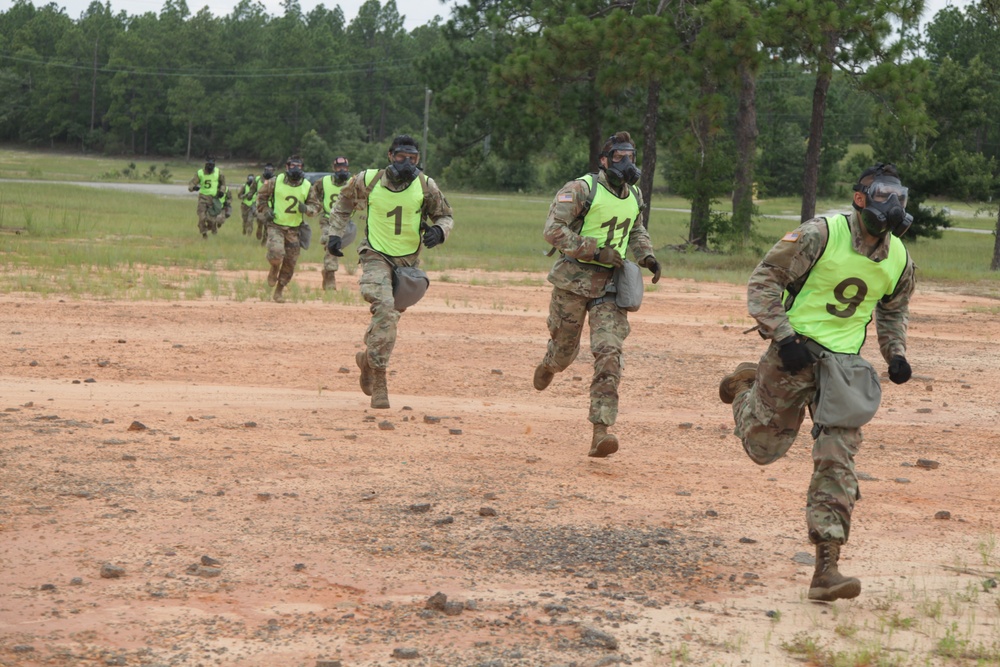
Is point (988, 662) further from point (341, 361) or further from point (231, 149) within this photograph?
point (231, 149)

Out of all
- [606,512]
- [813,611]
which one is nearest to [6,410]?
[606,512]

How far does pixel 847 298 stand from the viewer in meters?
6.25

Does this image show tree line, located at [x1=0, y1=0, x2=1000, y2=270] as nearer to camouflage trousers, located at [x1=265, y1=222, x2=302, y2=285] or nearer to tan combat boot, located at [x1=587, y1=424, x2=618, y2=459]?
camouflage trousers, located at [x1=265, y1=222, x2=302, y2=285]

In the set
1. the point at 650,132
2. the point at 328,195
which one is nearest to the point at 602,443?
the point at 328,195

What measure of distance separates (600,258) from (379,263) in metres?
2.21

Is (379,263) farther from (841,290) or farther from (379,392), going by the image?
(841,290)

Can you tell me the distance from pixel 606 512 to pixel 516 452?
5.42ft

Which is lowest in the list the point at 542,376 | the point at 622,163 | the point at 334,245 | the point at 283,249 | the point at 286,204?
the point at 542,376

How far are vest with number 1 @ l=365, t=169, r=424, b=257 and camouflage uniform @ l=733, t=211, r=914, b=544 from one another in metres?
4.32

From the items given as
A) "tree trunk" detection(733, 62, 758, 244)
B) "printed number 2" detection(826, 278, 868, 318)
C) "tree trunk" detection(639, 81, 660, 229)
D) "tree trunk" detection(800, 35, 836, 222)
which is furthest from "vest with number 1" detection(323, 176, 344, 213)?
"printed number 2" detection(826, 278, 868, 318)

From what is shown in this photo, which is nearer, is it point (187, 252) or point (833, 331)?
point (833, 331)

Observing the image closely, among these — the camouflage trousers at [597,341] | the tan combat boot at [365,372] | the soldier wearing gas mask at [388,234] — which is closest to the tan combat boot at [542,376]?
the camouflage trousers at [597,341]

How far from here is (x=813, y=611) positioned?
6.00m

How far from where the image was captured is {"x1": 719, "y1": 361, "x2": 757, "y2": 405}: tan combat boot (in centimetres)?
698
